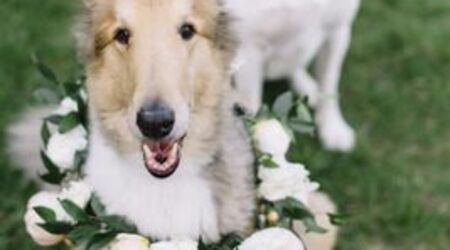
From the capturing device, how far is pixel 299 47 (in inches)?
155

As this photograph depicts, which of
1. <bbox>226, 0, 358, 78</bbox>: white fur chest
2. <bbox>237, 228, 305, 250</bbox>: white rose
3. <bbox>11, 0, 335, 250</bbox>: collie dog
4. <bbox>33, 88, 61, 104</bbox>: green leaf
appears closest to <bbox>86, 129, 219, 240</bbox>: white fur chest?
<bbox>11, 0, 335, 250</bbox>: collie dog

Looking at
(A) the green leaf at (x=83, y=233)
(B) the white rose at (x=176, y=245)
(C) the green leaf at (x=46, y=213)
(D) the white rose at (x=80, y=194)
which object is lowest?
(B) the white rose at (x=176, y=245)

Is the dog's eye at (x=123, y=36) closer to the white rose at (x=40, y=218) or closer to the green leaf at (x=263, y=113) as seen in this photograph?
the white rose at (x=40, y=218)

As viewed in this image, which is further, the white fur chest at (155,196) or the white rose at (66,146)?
the white rose at (66,146)

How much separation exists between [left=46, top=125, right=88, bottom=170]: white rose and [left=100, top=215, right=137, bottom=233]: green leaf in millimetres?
341

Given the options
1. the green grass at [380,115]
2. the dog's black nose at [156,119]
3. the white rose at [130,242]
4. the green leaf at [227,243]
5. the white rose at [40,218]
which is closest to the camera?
the dog's black nose at [156,119]

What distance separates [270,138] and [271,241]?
16.1 inches

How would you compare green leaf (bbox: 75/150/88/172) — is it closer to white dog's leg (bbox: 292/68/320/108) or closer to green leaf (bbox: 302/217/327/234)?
green leaf (bbox: 302/217/327/234)

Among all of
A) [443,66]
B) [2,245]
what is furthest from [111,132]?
[443,66]

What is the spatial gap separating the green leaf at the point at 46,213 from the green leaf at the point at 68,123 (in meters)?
0.32

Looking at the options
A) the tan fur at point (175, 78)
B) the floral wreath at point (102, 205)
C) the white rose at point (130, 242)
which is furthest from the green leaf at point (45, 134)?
the white rose at point (130, 242)

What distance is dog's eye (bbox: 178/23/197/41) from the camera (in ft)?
9.16

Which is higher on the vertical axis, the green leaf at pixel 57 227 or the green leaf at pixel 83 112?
the green leaf at pixel 83 112

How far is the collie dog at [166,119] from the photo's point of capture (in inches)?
107
